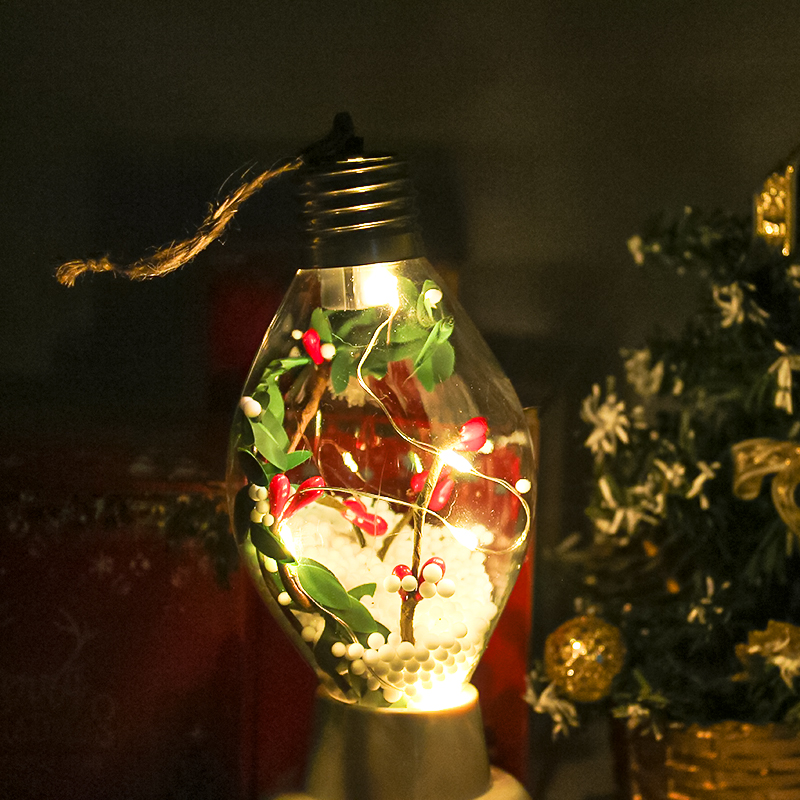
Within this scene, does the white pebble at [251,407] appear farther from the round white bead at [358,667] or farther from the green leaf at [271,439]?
the round white bead at [358,667]

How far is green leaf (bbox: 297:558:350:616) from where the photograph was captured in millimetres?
658

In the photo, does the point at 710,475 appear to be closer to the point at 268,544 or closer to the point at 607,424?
the point at 607,424

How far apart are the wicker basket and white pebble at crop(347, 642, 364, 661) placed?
0.33 meters

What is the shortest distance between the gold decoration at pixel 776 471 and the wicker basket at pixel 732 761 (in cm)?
18

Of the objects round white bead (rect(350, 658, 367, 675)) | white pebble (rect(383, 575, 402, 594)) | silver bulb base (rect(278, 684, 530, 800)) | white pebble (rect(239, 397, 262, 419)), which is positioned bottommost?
silver bulb base (rect(278, 684, 530, 800))

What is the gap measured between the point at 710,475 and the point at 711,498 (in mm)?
38

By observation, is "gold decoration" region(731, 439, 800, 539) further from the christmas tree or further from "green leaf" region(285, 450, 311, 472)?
"green leaf" region(285, 450, 311, 472)

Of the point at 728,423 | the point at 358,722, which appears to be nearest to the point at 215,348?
the point at 358,722

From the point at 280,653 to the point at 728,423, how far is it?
1.55 feet

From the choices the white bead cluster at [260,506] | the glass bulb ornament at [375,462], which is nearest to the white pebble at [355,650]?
the glass bulb ornament at [375,462]

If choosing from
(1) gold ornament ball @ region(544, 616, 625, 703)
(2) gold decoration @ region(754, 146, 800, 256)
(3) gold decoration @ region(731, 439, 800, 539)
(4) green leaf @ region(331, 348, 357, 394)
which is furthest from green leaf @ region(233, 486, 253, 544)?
(2) gold decoration @ region(754, 146, 800, 256)

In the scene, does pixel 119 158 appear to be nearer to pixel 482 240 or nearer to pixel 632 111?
pixel 482 240

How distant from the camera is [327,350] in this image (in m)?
0.69

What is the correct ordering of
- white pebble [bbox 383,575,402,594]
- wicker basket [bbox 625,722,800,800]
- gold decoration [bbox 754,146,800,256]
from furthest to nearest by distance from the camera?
gold decoration [bbox 754,146,800,256] → wicker basket [bbox 625,722,800,800] → white pebble [bbox 383,575,402,594]
